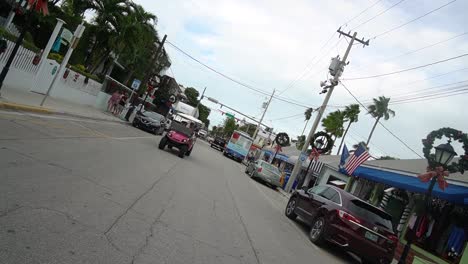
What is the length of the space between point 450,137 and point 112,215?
8.94 metres

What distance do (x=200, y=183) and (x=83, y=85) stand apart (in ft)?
67.0

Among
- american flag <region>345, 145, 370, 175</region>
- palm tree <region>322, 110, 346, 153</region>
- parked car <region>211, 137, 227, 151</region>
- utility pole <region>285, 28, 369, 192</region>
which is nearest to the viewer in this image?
american flag <region>345, 145, 370, 175</region>

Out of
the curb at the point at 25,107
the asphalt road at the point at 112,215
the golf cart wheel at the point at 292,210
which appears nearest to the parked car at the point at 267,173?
the golf cart wheel at the point at 292,210

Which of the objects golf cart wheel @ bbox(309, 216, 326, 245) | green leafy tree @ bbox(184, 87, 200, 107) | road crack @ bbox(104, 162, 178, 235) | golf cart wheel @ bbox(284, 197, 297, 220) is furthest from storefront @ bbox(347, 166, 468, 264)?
green leafy tree @ bbox(184, 87, 200, 107)

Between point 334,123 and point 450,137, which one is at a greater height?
point 334,123

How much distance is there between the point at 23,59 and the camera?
19.8m

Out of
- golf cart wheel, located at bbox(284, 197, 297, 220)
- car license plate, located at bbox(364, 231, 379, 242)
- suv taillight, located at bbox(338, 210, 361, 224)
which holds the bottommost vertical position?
golf cart wheel, located at bbox(284, 197, 297, 220)

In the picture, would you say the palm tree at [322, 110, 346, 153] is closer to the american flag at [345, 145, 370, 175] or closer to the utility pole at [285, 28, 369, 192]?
the utility pole at [285, 28, 369, 192]

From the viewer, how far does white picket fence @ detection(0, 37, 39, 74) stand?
1798 centimetres

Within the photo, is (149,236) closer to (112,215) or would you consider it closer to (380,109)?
(112,215)

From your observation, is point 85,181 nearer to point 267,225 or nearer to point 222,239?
point 222,239

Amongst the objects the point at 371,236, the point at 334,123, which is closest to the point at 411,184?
the point at 371,236

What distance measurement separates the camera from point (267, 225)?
11.0 meters

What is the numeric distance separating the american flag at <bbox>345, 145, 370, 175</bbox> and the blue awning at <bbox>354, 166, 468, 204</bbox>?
0.55 meters
